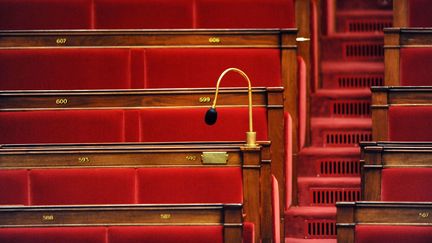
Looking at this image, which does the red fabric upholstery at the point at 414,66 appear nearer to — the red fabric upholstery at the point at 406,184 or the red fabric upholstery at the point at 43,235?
the red fabric upholstery at the point at 406,184

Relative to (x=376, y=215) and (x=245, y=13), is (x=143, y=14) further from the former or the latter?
(x=376, y=215)

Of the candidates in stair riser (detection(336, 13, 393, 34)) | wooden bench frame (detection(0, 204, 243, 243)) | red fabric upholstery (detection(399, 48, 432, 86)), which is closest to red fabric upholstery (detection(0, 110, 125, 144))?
wooden bench frame (detection(0, 204, 243, 243))

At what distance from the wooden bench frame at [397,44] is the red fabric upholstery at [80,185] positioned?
0.33 metres

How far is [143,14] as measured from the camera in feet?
3.63

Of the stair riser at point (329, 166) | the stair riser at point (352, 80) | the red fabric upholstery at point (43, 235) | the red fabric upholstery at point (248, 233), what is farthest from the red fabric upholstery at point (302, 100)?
the red fabric upholstery at point (43, 235)

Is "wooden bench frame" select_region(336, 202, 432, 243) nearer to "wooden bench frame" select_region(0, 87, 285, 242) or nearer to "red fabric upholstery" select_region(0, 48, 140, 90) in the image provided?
"wooden bench frame" select_region(0, 87, 285, 242)

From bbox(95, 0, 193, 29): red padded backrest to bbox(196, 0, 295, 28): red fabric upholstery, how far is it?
18 mm

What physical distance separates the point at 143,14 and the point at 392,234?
0.47 m

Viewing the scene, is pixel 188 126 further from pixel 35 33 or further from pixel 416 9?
pixel 416 9

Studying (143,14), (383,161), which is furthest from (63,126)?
(383,161)

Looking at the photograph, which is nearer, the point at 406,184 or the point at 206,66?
the point at 406,184

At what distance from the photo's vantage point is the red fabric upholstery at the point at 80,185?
2.82ft

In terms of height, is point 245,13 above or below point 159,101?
above

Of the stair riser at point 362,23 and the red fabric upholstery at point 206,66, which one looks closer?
the red fabric upholstery at point 206,66
